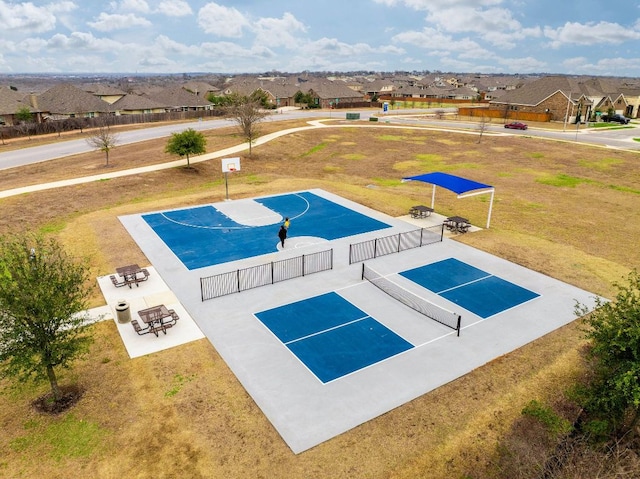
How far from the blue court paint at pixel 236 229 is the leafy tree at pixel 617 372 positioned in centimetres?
1589

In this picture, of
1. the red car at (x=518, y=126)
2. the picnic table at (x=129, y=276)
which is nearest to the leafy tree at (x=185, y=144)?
the picnic table at (x=129, y=276)

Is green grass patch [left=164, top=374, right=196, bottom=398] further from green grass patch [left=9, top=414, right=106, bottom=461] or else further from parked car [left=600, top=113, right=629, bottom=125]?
parked car [left=600, top=113, right=629, bottom=125]

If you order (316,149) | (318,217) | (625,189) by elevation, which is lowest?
(318,217)

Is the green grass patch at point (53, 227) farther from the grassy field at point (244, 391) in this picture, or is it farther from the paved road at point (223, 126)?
the paved road at point (223, 126)

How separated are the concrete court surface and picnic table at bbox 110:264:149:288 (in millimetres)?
983

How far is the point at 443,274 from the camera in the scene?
831 inches

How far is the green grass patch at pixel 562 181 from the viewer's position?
132ft

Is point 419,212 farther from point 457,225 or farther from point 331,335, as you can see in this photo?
point 331,335

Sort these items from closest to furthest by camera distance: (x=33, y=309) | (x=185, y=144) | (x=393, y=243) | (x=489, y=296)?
(x=33, y=309)
(x=489, y=296)
(x=393, y=243)
(x=185, y=144)

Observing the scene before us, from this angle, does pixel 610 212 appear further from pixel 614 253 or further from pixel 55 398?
pixel 55 398

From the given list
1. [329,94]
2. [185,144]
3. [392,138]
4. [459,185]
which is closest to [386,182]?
[459,185]

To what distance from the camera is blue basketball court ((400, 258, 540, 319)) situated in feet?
60.4

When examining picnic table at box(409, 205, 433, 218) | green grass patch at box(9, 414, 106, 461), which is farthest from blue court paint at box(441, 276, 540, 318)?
green grass patch at box(9, 414, 106, 461)

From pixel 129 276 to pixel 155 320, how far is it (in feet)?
15.7
